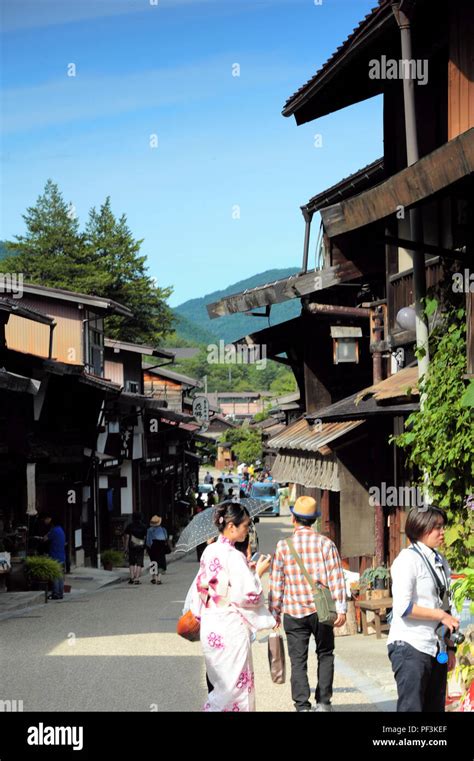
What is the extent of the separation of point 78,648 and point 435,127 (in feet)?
27.4

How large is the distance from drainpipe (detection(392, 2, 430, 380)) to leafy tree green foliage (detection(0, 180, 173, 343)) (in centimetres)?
5271

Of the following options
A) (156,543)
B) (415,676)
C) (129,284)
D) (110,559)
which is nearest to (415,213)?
(415,676)

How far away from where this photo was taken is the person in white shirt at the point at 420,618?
7598 millimetres

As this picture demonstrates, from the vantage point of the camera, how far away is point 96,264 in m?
71.4

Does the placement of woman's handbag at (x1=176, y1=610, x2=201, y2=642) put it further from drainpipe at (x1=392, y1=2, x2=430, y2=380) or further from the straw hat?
drainpipe at (x1=392, y1=2, x2=430, y2=380)

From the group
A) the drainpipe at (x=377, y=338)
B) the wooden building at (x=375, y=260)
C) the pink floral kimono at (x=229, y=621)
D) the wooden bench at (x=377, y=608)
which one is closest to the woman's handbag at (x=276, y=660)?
the pink floral kimono at (x=229, y=621)

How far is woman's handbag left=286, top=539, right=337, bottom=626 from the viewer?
31.9 feet

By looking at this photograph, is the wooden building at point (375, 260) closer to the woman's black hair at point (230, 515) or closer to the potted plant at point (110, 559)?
the woman's black hair at point (230, 515)

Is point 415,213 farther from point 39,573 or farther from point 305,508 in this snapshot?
point 39,573

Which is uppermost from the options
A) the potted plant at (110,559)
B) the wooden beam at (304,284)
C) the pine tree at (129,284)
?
the pine tree at (129,284)

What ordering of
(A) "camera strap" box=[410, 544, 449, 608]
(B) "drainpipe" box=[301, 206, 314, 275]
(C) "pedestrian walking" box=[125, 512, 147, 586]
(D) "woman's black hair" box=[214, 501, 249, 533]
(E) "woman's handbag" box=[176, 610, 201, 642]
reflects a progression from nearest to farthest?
(A) "camera strap" box=[410, 544, 449, 608], (E) "woman's handbag" box=[176, 610, 201, 642], (D) "woman's black hair" box=[214, 501, 249, 533], (B) "drainpipe" box=[301, 206, 314, 275], (C) "pedestrian walking" box=[125, 512, 147, 586]

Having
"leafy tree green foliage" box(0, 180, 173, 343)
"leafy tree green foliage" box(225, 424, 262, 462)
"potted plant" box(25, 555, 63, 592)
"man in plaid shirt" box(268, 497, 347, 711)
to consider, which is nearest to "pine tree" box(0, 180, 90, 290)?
"leafy tree green foliage" box(0, 180, 173, 343)

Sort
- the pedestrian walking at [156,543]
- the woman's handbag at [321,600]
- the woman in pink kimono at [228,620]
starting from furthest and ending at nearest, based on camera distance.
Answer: the pedestrian walking at [156,543]
the woman's handbag at [321,600]
the woman in pink kimono at [228,620]

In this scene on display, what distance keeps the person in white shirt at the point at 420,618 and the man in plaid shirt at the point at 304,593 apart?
6.61 feet
